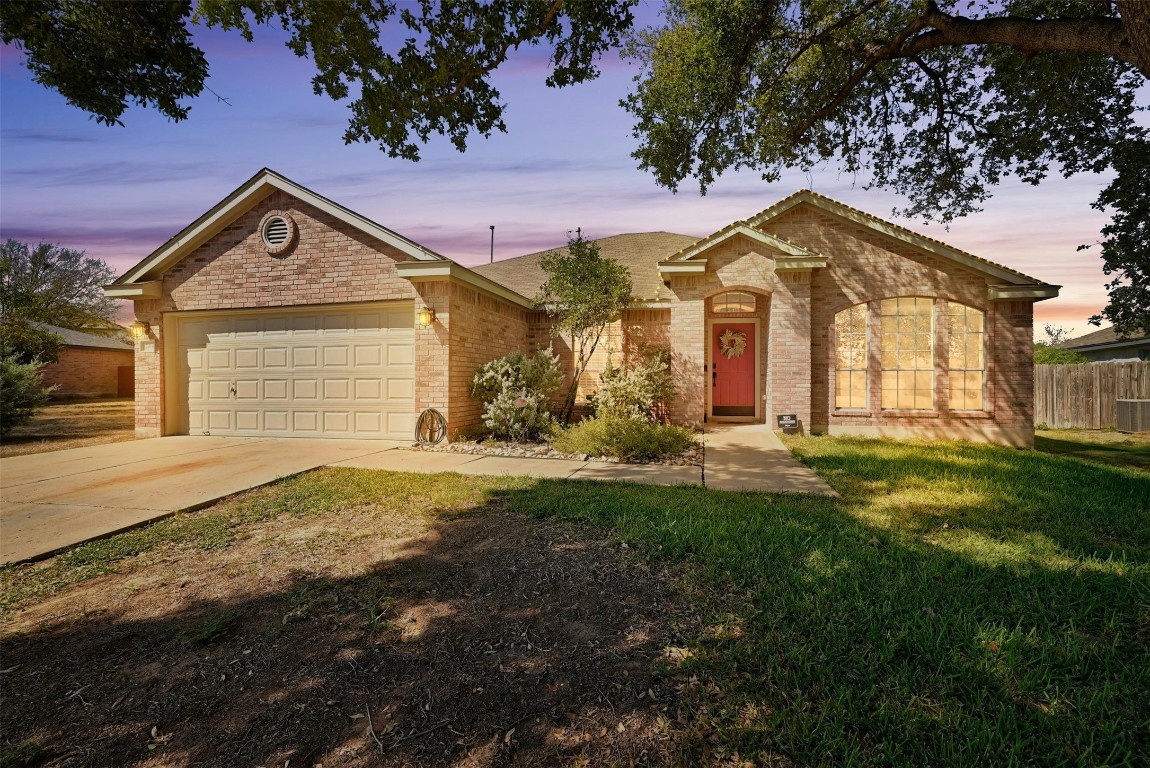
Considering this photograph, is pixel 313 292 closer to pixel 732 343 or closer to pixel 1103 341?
pixel 732 343

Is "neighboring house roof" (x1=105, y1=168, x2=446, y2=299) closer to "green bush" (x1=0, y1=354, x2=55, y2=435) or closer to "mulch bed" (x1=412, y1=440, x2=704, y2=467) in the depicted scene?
"green bush" (x1=0, y1=354, x2=55, y2=435)

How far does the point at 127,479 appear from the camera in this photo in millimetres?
6164

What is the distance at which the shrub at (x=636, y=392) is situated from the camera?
31.8 feet

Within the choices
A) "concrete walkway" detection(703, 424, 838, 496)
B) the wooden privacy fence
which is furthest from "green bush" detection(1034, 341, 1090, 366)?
"concrete walkway" detection(703, 424, 838, 496)

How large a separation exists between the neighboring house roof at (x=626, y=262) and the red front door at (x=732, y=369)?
8.51ft

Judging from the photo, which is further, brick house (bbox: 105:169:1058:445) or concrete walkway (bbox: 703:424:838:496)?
brick house (bbox: 105:169:1058:445)

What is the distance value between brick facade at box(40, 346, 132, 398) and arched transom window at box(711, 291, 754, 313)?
27668mm

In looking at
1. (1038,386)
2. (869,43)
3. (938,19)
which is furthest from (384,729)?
(1038,386)

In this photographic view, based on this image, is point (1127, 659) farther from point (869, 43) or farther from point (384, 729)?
point (869, 43)

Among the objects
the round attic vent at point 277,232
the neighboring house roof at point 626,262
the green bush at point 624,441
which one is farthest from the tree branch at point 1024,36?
the round attic vent at point 277,232

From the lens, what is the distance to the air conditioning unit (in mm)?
12539

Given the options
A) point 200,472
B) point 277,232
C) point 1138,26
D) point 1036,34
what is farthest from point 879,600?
point 277,232

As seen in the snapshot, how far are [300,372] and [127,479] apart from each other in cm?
395

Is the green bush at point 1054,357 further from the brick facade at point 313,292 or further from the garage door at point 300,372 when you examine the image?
the garage door at point 300,372
